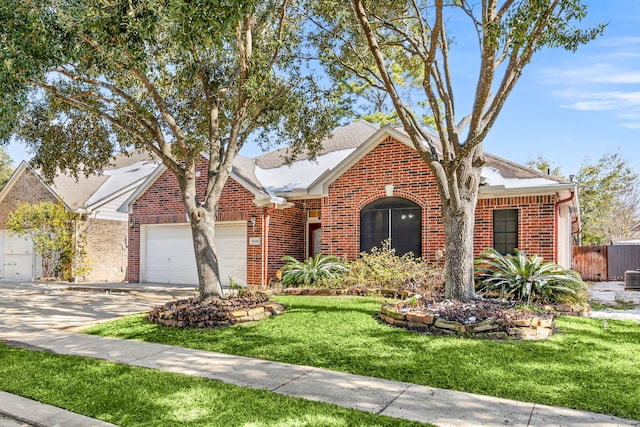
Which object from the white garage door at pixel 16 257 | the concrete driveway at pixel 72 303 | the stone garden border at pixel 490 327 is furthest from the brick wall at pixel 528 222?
the white garage door at pixel 16 257

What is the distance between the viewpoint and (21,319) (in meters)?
9.31

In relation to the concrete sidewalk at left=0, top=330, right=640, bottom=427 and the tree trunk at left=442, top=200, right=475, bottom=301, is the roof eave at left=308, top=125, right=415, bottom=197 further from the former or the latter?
the concrete sidewalk at left=0, top=330, right=640, bottom=427

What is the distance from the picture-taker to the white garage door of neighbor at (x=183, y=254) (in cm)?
1561

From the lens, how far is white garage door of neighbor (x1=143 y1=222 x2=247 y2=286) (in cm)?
1561

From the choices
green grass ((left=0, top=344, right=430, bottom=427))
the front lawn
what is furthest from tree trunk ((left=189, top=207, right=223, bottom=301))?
green grass ((left=0, top=344, right=430, bottom=427))

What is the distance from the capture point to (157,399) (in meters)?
4.32

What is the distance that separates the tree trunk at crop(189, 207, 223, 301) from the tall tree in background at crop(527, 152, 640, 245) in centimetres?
2503

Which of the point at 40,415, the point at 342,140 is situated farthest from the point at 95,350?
the point at 342,140

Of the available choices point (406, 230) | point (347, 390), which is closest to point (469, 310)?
point (347, 390)

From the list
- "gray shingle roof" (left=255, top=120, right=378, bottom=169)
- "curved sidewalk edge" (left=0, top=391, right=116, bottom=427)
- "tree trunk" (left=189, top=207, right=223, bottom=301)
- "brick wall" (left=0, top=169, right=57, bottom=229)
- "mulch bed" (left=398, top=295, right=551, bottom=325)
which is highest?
"gray shingle roof" (left=255, top=120, right=378, bottom=169)

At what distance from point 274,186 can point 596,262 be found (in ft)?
52.4

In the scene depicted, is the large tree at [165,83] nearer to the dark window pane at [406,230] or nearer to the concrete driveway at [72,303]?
the concrete driveway at [72,303]

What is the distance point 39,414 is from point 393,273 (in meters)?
8.77

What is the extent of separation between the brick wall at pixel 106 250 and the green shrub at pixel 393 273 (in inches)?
485
